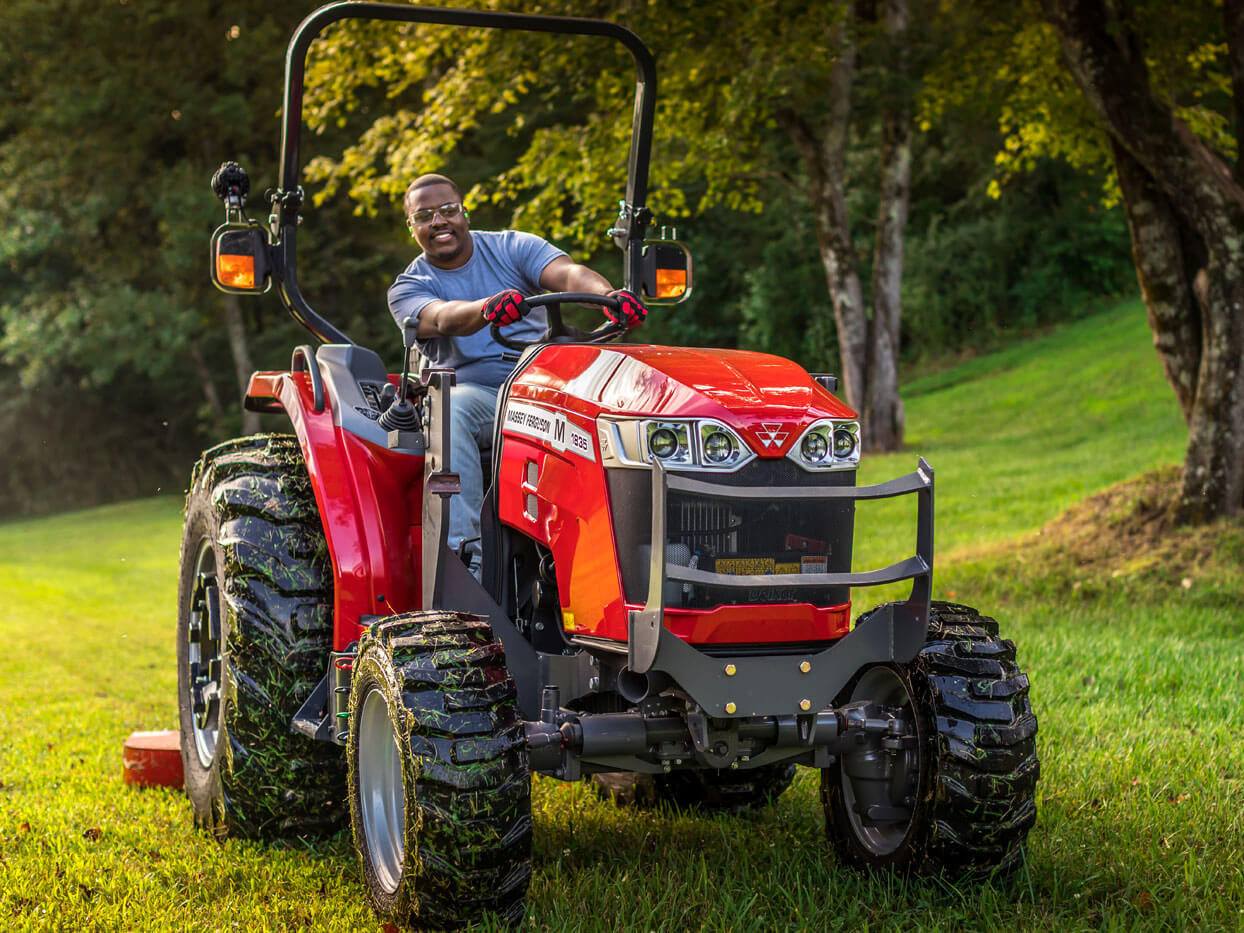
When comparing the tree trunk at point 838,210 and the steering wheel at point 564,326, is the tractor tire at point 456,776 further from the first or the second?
the tree trunk at point 838,210

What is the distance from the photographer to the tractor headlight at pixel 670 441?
12.0ft

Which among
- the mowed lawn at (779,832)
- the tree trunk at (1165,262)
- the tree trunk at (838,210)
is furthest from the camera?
the tree trunk at (838,210)

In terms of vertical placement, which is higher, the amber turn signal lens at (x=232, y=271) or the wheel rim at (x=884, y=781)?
the amber turn signal lens at (x=232, y=271)

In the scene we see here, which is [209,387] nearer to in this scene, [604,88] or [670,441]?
[604,88]

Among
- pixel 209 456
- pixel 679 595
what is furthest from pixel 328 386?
pixel 679 595

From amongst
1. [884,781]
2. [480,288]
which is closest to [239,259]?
[480,288]

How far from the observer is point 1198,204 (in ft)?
29.7

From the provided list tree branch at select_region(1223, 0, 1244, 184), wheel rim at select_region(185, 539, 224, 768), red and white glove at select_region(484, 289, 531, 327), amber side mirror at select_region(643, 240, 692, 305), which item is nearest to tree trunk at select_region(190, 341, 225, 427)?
tree branch at select_region(1223, 0, 1244, 184)

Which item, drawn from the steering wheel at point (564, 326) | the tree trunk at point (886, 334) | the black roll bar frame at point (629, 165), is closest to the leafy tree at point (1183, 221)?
the black roll bar frame at point (629, 165)

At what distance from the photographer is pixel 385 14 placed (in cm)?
468

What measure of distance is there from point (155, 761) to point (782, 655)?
3.10 metres

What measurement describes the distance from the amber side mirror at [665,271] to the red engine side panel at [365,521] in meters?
0.96

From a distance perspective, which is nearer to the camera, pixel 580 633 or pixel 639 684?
pixel 639 684

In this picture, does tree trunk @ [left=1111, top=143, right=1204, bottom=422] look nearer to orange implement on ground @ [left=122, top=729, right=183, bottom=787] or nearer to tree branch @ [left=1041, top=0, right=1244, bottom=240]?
tree branch @ [left=1041, top=0, right=1244, bottom=240]
